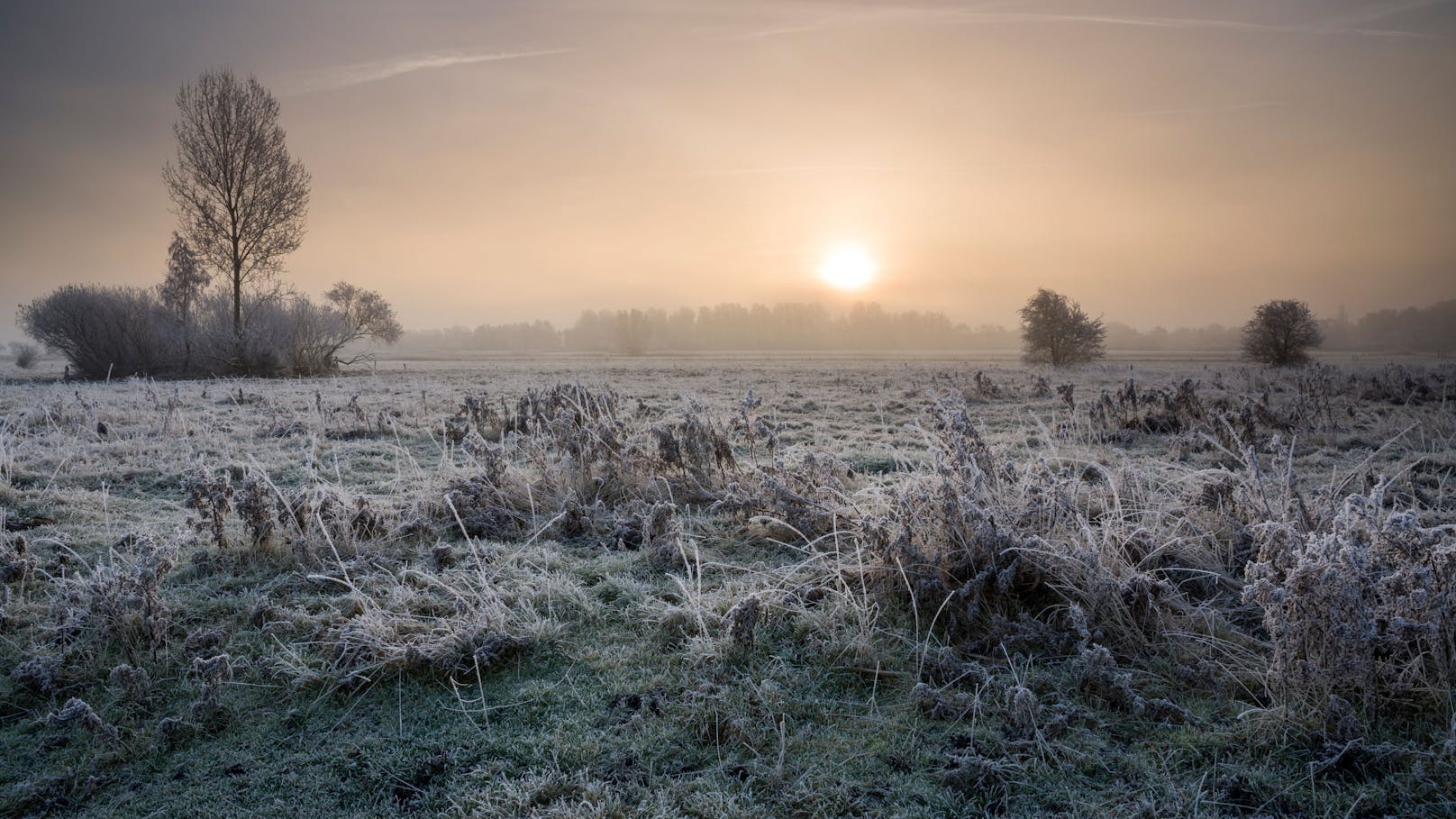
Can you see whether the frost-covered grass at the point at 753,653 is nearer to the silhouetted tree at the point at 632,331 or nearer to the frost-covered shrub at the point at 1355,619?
the frost-covered shrub at the point at 1355,619

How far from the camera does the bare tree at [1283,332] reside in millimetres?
32531

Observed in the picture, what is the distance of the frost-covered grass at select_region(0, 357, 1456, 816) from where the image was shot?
8.48 feet

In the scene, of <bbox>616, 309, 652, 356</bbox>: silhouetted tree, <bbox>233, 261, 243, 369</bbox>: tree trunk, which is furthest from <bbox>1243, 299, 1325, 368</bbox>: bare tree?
<bbox>616, 309, 652, 356</bbox>: silhouetted tree

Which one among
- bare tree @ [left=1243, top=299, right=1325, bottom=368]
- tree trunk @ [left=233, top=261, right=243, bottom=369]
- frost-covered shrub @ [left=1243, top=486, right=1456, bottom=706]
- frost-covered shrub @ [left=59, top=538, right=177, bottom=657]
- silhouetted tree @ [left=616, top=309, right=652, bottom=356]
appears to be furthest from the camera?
silhouetted tree @ [left=616, top=309, right=652, bottom=356]

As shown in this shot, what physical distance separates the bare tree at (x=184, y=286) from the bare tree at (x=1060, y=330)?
3983 centimetres

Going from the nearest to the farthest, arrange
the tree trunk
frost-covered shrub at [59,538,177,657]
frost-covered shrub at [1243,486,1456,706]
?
1. frost-covered shrub at [1243,486,1456,706]
2. frost-covered shrub at [59,538,177,657]
3. the tree trunk

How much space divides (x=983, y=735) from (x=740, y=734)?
1.01 m

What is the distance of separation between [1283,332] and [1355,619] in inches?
1537

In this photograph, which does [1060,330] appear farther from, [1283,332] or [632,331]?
[632,331]

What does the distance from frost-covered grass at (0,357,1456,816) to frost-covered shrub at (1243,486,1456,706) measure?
0.02 meters

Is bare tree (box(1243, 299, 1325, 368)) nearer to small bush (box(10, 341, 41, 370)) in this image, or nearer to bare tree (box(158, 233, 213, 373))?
bare tree (box(158, 233, 213, 373))

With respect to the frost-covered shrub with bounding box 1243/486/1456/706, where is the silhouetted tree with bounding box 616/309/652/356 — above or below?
above

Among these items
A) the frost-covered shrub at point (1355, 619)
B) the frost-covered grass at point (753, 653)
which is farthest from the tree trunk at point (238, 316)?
the frost-covered shrub at point (1355, 619)

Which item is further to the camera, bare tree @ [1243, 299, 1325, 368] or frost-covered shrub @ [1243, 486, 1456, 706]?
bare tree @ [1243, 299, 1325, 368]
